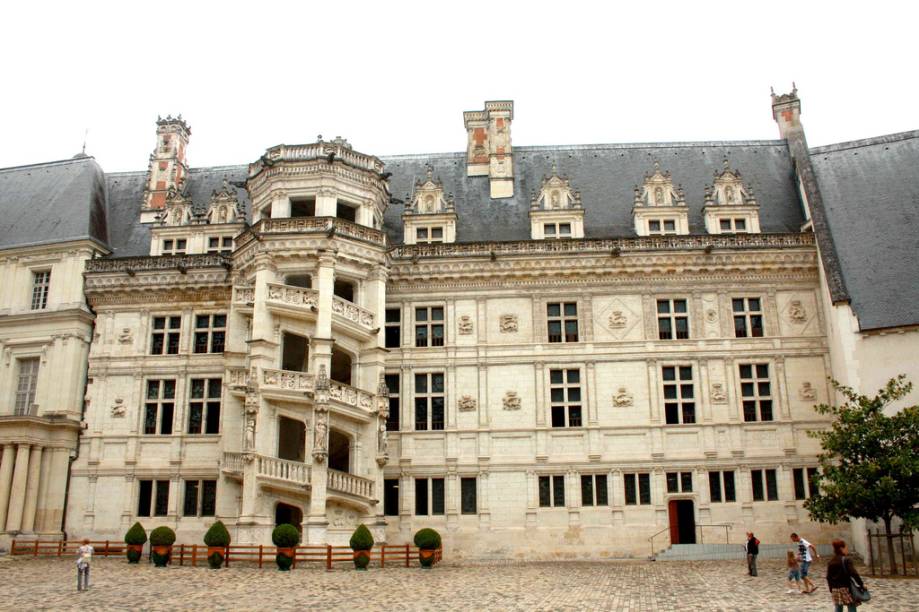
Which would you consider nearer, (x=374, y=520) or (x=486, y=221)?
(x=374, y=520)

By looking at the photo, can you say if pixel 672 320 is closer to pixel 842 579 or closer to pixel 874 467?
pixel 874 467

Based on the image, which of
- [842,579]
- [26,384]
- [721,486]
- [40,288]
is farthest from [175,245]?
[842,579]

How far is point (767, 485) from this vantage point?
30.4 metres

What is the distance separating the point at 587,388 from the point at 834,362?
9.35 meters

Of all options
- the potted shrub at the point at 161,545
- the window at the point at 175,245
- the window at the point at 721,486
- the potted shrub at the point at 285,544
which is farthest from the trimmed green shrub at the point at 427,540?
the window at the point at 175,245

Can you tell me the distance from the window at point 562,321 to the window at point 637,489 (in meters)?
5.77

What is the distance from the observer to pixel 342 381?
1280 inches

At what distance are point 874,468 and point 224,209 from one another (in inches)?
1078

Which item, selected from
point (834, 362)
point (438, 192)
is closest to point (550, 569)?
point (834, 362)

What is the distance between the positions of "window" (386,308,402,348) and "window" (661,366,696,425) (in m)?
10.6

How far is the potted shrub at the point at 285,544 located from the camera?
24484mm

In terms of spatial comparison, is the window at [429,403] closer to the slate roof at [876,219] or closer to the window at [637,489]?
the window at [637,489]

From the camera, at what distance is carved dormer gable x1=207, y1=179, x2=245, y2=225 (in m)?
36.0

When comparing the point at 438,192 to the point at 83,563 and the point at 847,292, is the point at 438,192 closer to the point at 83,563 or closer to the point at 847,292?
the point at 847,292
